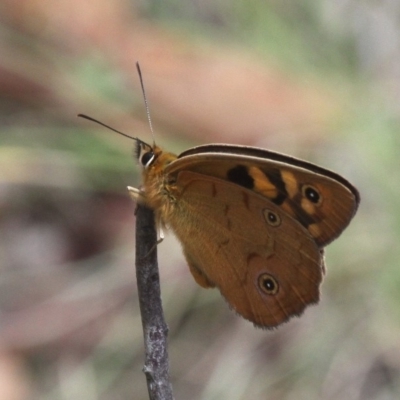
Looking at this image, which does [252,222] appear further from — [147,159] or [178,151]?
[178,151]

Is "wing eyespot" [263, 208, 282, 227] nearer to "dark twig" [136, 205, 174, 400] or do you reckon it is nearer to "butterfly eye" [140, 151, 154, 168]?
"butterfly eye" [140, 151, 154, 168]

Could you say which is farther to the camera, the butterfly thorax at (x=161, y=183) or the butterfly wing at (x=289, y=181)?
the butterfly thorax at (x=161, y=183)

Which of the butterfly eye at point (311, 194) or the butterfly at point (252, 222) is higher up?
the butterfly eye at point (311, 194)

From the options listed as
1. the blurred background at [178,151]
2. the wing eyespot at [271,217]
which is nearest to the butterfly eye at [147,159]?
the wing eyespot at [271,217]

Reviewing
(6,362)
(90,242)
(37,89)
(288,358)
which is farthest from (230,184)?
(37,89)

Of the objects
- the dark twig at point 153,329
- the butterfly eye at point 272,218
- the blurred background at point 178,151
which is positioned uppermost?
the dark twig at point 153,329

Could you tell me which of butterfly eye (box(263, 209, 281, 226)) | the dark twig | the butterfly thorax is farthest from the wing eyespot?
the dark twig

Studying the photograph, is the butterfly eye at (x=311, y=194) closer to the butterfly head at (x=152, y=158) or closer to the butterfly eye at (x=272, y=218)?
the butterfly eye at (x=272, y=218)

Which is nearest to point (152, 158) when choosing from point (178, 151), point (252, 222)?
point (252, 222)
